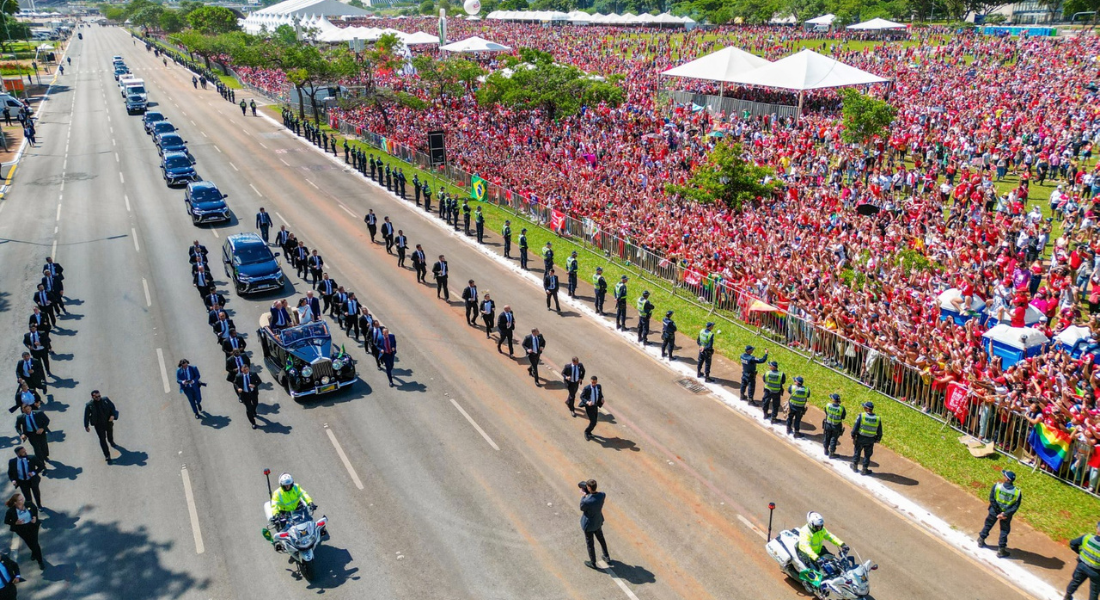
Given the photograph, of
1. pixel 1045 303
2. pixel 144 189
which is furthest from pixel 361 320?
pixel 144 189

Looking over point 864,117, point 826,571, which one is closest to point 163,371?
point 826,571

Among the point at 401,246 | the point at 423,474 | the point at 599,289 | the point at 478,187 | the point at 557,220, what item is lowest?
the point at 423,474

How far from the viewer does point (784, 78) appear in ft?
136

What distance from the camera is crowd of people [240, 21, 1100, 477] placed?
18.3 m

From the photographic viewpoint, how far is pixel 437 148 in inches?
1580

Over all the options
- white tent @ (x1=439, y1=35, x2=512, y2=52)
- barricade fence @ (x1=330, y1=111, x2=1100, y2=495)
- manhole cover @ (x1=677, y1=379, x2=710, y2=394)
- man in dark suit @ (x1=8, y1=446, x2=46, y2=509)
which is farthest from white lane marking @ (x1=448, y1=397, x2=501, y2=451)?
white tent @ (x1=439, y1=35, x2=512, y2=52)

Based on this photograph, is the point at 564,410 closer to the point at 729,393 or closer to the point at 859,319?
the point at 729,393

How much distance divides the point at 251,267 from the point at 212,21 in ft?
361

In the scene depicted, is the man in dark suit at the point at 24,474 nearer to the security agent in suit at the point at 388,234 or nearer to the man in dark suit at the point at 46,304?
the man in dark suit at the point at 46,304

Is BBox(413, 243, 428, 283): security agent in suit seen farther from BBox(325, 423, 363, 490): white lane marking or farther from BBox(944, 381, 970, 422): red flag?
BBox(944, 381, 970, 422): red flag

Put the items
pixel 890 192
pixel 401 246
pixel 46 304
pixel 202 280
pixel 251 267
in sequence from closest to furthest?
pixel 46 304, pixel 202 280, pixel 251 267, pixel 401 246, pixel 890 192

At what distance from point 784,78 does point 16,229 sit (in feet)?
124

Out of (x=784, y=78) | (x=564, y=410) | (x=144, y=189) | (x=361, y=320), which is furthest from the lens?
(x=784, y=78)

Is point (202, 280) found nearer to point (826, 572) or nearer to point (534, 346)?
point (534, 346)
